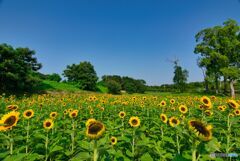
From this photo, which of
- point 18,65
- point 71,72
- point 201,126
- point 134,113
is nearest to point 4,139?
point 201,126

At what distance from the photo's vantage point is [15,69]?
19.2m

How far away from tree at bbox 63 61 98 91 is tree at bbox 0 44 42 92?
15.9 metres

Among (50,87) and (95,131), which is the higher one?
(50,87)

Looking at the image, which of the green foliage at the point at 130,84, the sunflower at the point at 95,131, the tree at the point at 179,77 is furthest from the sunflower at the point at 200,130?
the tree at the point at 179,77

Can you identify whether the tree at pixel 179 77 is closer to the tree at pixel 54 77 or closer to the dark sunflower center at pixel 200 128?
the tree at pixel 54 77

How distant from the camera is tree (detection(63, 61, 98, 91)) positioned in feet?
123

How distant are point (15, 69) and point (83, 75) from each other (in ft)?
61.6

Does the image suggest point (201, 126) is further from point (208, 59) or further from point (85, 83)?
point (208, 59)

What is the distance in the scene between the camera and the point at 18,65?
19.4m

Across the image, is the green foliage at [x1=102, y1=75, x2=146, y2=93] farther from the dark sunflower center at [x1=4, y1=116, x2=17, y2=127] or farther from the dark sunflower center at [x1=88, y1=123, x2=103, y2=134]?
the dark sunflower center at [x1=88, y1=123, x2=103, y2=134]

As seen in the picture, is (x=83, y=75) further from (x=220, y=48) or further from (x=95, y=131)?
(x=95, y=131)

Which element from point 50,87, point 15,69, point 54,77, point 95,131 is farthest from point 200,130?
point 54,77

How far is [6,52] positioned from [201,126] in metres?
20.4

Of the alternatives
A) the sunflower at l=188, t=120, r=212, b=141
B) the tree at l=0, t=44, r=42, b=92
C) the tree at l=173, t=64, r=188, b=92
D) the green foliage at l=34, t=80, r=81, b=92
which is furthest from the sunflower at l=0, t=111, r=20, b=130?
the tree at l=173, t=64, r=188, b=92
